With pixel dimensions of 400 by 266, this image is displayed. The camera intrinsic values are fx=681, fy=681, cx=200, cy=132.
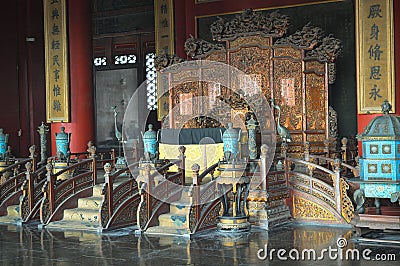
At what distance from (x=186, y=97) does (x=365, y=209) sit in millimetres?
5492

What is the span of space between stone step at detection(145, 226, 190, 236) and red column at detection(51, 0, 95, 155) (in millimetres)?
4580

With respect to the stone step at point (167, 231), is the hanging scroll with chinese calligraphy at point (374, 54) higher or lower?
higher

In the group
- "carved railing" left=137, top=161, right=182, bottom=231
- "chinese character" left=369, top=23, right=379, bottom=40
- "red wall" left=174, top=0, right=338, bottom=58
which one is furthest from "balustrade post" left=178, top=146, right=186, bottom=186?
"red wall" left=174, top=0, right=338, bottom=58

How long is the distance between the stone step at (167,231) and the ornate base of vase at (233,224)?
1.31 ft

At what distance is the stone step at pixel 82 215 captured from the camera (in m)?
7.79

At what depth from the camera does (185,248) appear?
20.7 feet

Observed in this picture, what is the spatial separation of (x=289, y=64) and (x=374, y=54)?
145 cm

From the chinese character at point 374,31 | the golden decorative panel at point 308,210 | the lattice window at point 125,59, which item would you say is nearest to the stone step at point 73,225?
the golden decorative panel at point 308,210

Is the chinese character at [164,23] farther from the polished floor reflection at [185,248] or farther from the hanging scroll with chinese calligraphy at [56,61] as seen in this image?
the polished floor reflection at [185,248]

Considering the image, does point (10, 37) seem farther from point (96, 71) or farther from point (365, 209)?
point (365, 209)

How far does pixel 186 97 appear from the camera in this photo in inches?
452

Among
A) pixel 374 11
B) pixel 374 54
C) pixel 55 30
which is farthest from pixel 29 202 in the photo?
pixel 374 11

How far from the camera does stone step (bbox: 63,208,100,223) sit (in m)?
7.79

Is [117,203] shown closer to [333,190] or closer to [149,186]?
[149,186]
